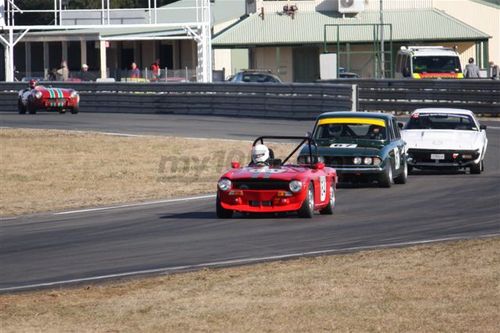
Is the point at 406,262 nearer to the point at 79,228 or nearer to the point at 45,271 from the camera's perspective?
the point at 45,271

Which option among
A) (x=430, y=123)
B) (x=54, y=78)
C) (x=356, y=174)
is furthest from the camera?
(x=54, y=78)

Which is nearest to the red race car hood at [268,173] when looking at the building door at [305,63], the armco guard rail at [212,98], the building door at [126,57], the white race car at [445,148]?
the white race car at [445,148]

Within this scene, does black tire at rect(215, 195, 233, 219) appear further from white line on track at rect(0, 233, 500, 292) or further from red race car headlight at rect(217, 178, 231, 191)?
white line on track at rect(0, 233, 500, 292)

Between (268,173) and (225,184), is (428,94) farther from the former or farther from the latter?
(225,184)

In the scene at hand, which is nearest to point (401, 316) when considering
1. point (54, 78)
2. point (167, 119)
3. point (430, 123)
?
point (430, 123)

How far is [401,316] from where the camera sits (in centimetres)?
941

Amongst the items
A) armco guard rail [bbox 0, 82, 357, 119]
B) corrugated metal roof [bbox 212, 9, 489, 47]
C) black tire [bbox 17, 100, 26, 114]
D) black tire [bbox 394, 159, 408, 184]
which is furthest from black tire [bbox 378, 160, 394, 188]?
corrugated metal roof [bbox 212, 9, 489, 47]

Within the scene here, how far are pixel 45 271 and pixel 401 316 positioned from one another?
433 cm

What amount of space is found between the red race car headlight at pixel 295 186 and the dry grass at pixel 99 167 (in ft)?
14.8

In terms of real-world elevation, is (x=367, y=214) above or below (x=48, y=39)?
below

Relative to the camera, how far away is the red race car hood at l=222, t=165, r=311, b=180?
1617 centimetres

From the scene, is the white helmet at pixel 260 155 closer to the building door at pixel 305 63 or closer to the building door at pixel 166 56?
the building door at pixel 305 63

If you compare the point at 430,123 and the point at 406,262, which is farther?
the point at 430,123

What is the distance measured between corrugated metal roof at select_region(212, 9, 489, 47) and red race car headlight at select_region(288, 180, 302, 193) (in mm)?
48226
